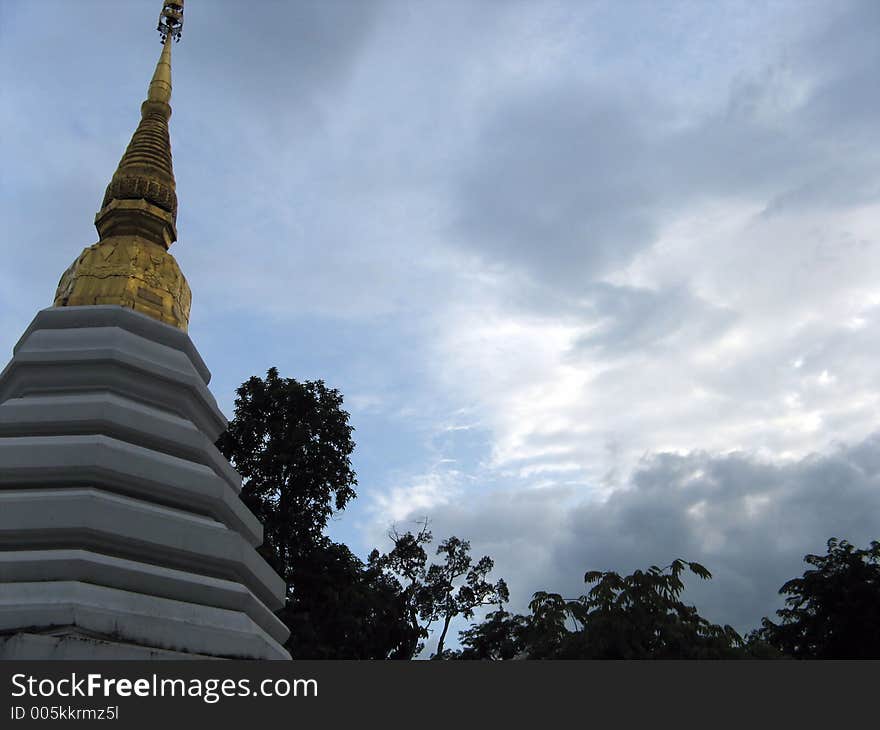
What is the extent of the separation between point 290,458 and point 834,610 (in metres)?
17.1

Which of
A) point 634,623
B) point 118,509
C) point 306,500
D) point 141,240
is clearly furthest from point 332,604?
point 118,509

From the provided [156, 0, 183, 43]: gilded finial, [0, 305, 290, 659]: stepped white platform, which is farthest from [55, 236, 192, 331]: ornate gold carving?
[156, 0, 183, 43]: gilded finial

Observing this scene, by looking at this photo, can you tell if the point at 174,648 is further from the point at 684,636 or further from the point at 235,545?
the point at 684,636

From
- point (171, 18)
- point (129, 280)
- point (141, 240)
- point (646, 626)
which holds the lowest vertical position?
point (646, 626)

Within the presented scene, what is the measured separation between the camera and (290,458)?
829 inches

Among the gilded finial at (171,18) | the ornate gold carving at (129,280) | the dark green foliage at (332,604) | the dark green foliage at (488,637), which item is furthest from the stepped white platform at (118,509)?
the dark green foliage at (488,637)

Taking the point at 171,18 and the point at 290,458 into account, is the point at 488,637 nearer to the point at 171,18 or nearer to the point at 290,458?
A: the point at 290,458

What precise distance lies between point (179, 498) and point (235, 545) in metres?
0.79

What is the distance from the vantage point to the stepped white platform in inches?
262

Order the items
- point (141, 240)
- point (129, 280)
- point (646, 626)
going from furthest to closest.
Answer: point (646, 626) → point (141, 240) → point (129, 280)

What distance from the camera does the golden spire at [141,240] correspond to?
31.6ft

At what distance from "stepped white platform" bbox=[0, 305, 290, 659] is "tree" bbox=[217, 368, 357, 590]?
1162 centimetres
